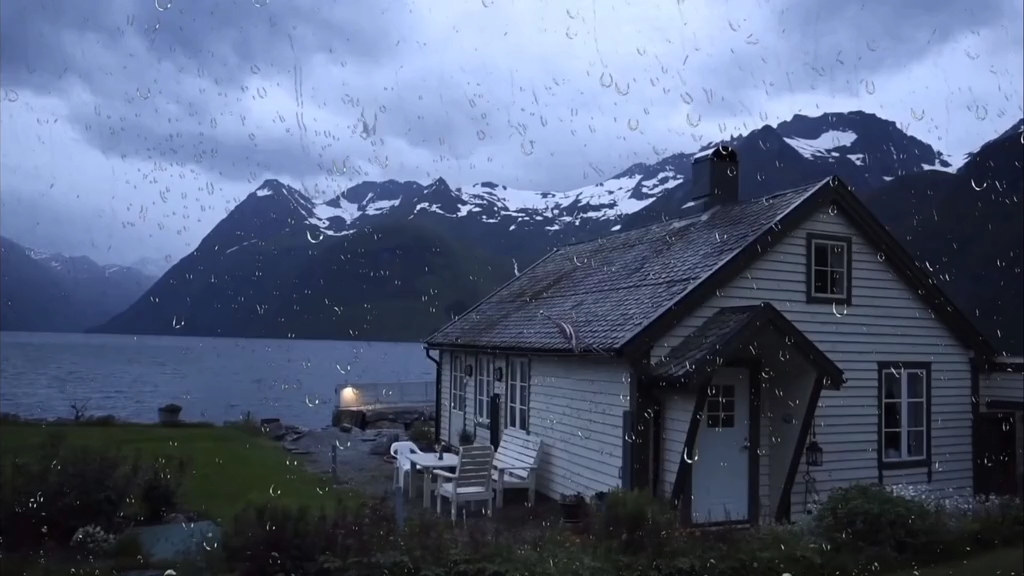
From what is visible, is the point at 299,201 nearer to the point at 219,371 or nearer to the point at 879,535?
the point at 219,371

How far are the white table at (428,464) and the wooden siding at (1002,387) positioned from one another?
9.48 meters

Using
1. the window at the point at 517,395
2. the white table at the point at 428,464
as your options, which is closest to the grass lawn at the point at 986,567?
the white table at the point at 428,464

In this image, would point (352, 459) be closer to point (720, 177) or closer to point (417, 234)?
point (720, 177)

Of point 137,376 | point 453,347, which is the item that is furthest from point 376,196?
point 453,347

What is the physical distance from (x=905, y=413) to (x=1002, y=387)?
2.33 m

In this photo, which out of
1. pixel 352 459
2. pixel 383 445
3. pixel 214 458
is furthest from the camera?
pixel 383 445

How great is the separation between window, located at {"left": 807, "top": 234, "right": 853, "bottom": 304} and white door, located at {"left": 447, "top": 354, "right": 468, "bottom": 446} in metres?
8.10

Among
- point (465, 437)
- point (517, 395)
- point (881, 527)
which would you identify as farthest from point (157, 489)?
point (465, 437)

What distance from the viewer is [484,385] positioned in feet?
56.5

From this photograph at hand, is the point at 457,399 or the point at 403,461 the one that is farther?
the point at 457,399

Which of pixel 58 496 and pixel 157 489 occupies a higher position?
pixel 58 496

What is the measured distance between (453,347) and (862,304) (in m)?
8.46

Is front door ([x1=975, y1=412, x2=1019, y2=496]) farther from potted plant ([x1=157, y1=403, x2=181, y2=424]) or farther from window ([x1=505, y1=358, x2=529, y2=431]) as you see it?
A: potted plant ([x1=157, y1=403, x2=181, y2=424])

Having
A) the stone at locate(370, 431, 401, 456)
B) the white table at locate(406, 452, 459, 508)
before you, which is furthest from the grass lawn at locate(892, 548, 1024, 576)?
the stone at locate(370, 431, 401, 456)
